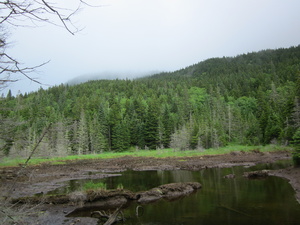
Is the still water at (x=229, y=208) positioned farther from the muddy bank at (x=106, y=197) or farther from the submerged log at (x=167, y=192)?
the muddy bank at (x=106, y=197)

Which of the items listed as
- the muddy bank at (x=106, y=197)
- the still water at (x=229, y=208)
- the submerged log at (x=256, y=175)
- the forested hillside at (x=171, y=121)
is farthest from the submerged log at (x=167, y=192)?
the forested hillside at (x=171, y=121)

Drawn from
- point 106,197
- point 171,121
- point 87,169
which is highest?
point 171,121

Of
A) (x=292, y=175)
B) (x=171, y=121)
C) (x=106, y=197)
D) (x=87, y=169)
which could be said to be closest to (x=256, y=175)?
(x=292, y=175)

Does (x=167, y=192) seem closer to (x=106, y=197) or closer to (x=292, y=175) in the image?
(x=106, y=197)

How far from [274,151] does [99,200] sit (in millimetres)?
41135

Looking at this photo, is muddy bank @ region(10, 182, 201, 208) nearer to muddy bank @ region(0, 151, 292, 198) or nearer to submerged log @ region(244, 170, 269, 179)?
muddy bank @ region(0, 151, 292, 198)

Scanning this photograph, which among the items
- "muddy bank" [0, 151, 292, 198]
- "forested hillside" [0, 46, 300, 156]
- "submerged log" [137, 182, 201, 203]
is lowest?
"muddy bank" [0, 151, 292, 198]

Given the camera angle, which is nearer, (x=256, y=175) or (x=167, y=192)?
(x=167, y=192)

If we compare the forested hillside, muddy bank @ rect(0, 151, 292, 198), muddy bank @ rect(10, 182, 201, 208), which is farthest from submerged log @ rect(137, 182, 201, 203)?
muddy bank @ rect(0, 151, 292, 198)

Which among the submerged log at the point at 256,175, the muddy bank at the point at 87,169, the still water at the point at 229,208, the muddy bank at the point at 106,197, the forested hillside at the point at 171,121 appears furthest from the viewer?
the forested hillside at the point at 171,121

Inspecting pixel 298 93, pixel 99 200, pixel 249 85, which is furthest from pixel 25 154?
pixel 249 85

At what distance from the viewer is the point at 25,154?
3670 millimetres

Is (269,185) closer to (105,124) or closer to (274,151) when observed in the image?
(274,151)

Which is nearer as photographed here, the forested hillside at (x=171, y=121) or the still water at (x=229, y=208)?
the still water at (x=229, y=208)
